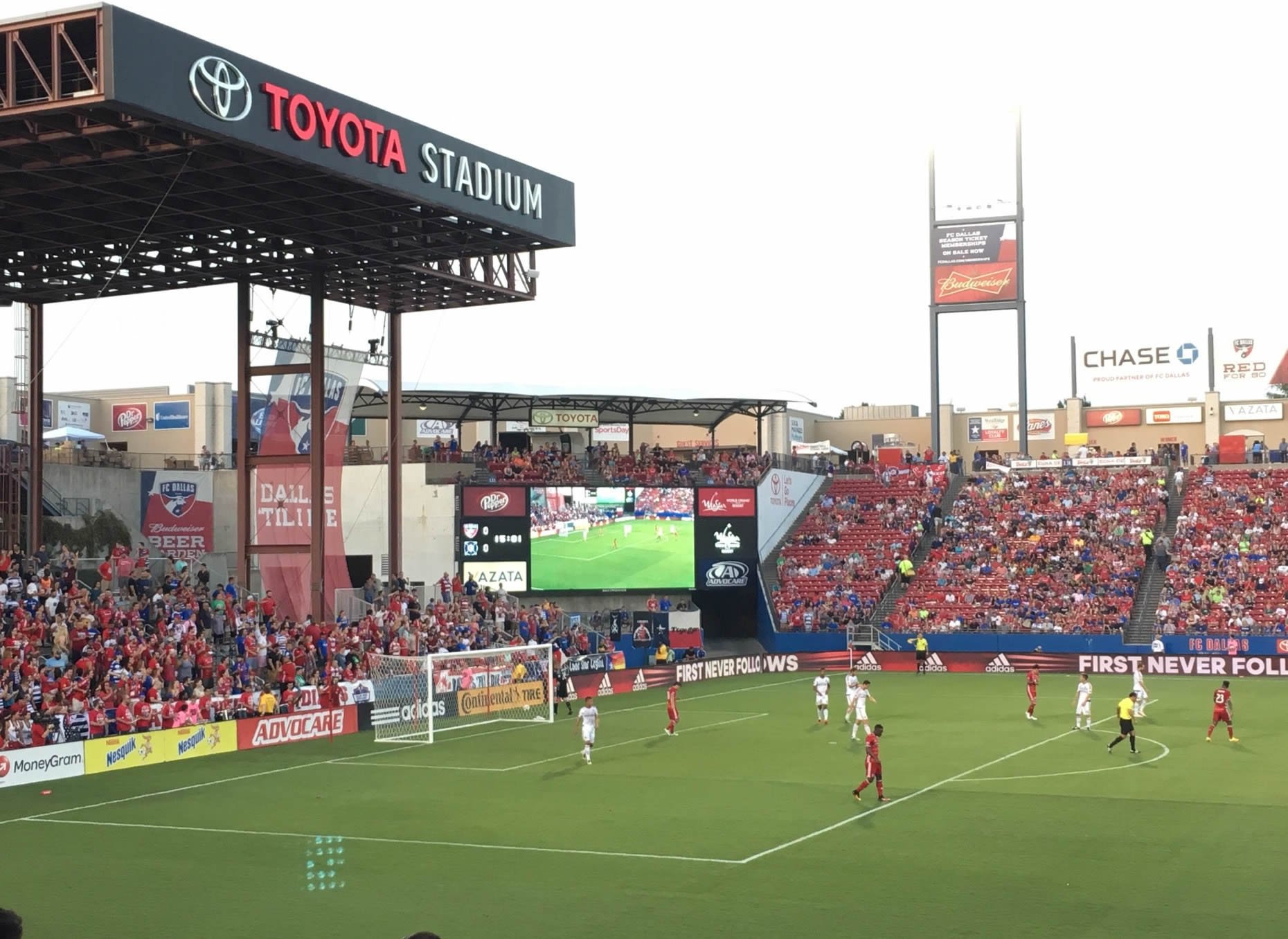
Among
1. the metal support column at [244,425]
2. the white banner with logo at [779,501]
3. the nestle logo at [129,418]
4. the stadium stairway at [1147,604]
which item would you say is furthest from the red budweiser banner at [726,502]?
the nestle logo at [129,418]

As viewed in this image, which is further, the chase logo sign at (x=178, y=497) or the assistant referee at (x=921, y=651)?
the chase logo sign at (x=178, y=497)

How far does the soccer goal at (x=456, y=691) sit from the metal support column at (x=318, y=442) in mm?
4322

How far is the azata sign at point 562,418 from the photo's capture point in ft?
217

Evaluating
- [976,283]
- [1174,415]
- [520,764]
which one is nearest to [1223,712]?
[520,764]

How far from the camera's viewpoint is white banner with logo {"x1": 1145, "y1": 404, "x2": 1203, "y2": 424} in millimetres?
85062

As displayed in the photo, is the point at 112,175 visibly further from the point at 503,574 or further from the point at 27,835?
the point at 503,574

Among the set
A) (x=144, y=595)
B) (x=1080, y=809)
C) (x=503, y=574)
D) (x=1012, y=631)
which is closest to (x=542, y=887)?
(x=1080, y=809)

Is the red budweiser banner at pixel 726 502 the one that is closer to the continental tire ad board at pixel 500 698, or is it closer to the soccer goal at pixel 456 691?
the soccer goal at pixel 456 691

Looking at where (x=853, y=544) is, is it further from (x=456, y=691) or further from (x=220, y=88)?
(x=220, y=88)

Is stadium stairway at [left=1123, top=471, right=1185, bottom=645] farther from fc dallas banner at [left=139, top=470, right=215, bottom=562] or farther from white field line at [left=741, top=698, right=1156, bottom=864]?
fc dallas banner at [left=139, top=470, right=215, bottom=562]

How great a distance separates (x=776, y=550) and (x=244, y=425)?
2952 cm

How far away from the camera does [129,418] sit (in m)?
77.6

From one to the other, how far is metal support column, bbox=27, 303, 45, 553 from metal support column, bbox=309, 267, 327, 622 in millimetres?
8855

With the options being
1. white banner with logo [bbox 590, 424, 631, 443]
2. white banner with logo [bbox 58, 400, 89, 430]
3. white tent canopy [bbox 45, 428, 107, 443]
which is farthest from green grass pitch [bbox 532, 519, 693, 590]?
white banner with logo [bbox 590, 424, 631, 443]
